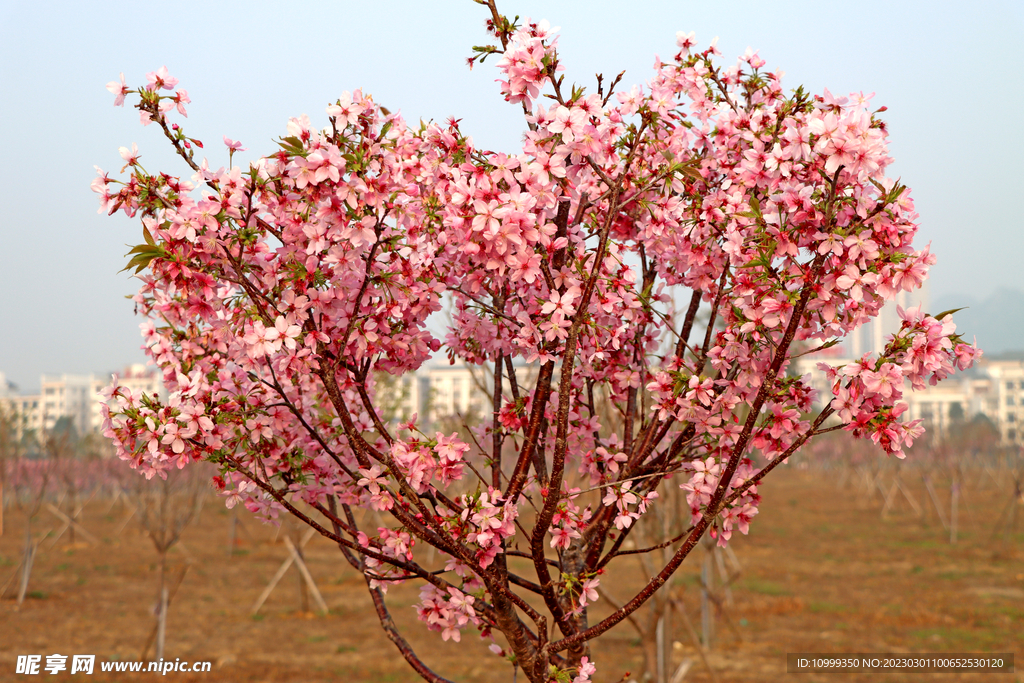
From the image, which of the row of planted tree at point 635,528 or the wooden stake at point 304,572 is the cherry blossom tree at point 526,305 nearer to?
the row of planted tree at point 635,528

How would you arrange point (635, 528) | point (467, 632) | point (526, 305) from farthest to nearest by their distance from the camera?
1. point (467, 632)
2. point (635, 528)
3. point (526, 305)

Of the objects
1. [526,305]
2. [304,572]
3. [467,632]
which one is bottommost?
[467,632]

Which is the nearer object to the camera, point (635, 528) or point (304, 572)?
point (635, 528)

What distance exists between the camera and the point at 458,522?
83.8 inches

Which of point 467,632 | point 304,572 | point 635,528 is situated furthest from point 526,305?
point 304,572

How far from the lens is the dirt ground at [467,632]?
10852 millimetres

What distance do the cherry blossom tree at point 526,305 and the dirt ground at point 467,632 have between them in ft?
21.3

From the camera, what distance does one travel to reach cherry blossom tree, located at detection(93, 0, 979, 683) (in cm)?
194

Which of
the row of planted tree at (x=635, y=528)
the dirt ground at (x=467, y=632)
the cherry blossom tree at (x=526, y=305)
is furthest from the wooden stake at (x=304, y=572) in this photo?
the cherry blossom tree at (x=526, y=305)

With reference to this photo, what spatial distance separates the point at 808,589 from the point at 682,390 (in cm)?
1504

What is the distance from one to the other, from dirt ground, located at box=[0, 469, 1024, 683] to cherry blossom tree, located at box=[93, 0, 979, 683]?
649 centimetres

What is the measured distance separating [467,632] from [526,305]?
11.6 meters

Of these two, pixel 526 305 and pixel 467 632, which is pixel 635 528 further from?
pixel 467 632

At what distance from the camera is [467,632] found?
1259 cm
